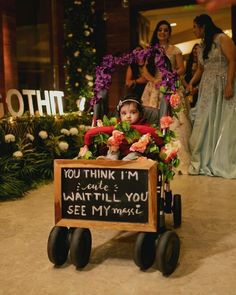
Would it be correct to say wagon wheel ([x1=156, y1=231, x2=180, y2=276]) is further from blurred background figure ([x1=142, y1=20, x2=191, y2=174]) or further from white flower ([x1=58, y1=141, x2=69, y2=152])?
white flower ([x1=58, y1=141, x2=69, y2=152])

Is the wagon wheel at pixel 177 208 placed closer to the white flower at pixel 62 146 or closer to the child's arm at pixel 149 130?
the child's arm at pixel 149 130

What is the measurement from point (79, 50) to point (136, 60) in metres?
3.95

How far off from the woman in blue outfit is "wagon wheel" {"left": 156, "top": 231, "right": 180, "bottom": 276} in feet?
8.21

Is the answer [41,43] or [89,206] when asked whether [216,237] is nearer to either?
→ [89,206]

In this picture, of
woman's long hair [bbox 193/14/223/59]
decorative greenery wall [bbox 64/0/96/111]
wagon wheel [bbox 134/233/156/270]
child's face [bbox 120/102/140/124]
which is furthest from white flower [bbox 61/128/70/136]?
wagon wheel [bbox 134/233/156/270]

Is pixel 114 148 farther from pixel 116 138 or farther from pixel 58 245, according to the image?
pixel 58 245

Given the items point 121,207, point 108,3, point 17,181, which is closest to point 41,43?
point 108,3

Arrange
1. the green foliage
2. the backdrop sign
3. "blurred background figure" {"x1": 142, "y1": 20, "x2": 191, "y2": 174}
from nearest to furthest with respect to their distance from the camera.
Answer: the green foliage < "blurred background figure" {"x1": 142, "y1": 20, "x2": 191, "y2": 174} < the backdrop sign

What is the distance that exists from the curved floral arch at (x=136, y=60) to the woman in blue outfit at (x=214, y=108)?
184 centimetres

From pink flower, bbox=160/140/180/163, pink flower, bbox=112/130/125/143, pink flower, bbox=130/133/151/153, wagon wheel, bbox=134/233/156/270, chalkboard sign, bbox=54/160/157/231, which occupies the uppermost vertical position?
pink flower, bbox=112/130/125/143

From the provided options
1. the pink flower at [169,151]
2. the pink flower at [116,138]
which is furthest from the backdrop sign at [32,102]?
the pink flower at [169,151]

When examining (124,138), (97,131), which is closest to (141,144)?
(124,138)

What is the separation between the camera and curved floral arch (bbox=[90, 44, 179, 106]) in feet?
8.75

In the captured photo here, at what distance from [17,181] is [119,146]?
1887mm
